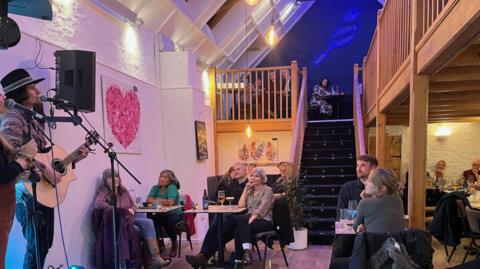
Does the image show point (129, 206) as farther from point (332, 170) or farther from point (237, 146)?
point (237, 146)

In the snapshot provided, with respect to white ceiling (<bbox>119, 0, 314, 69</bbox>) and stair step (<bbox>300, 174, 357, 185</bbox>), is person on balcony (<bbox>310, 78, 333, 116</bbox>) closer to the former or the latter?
white ceiling (<bbox>119, 0, 314, 69</bbox>)

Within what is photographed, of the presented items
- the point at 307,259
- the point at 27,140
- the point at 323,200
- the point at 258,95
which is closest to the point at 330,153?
the point at 323,200

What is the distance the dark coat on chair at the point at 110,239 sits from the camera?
402 cm

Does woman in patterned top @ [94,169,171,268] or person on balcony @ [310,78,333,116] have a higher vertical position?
person on balcony @ [310,78,333,116]

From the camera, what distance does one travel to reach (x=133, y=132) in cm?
527

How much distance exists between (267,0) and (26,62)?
6531mm

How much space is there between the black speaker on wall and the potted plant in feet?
9.85

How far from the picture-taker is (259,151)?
8.55 meters

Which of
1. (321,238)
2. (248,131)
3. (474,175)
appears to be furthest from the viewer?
(248,131)

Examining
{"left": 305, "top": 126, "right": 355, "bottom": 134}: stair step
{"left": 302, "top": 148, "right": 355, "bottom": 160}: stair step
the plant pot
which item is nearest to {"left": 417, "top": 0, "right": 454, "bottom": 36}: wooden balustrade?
the plant pot

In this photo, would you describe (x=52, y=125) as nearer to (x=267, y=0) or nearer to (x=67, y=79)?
Result: (x=67, y=79)

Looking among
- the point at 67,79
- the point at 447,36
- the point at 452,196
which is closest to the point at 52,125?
the point at 67,79

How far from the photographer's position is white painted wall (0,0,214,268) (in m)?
3.58

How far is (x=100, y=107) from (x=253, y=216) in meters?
2.24
